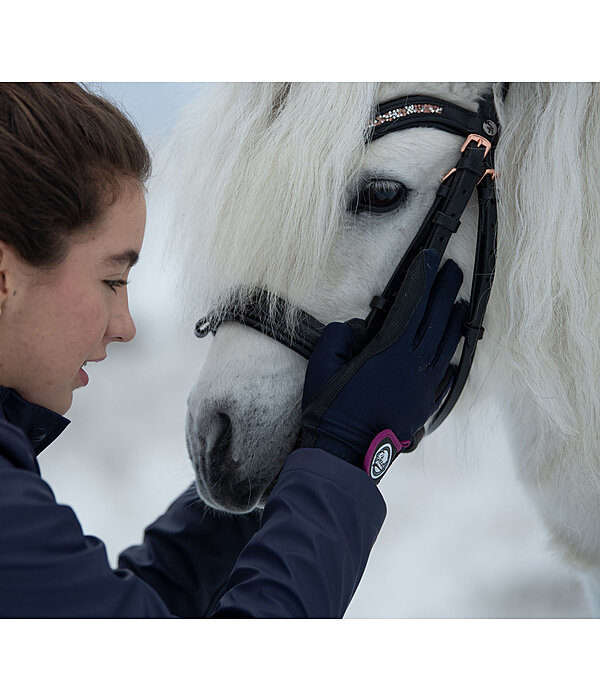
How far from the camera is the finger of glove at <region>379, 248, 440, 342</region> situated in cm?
52

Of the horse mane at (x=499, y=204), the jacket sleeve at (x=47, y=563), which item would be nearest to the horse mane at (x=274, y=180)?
the horse mane at (x=499, y=204)

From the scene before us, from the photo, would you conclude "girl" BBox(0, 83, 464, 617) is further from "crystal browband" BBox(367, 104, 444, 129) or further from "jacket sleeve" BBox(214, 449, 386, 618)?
"crystal browband" BBox(367, 104, 444, 129)

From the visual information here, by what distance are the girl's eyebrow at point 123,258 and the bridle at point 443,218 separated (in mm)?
109

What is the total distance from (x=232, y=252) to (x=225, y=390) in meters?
0.13

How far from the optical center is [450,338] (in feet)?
1.85

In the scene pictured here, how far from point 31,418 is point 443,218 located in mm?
397

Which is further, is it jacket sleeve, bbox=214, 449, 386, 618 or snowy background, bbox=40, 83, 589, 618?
snowy background, bbox=40, 83, 589, 618

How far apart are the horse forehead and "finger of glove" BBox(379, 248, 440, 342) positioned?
151mm

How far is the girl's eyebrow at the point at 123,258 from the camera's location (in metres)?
0.48

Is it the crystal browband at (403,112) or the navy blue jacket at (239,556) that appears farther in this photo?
the crystal browband at (403,112)

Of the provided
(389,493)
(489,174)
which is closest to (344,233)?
(489,174)

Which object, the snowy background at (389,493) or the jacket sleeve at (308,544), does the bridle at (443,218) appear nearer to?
the jacket sleeve at (308,544)

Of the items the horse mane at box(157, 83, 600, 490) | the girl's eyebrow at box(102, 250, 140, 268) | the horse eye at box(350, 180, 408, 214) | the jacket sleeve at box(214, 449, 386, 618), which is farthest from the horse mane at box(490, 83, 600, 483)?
the girl's eyebrow at box(102, 250, 140, 268)
